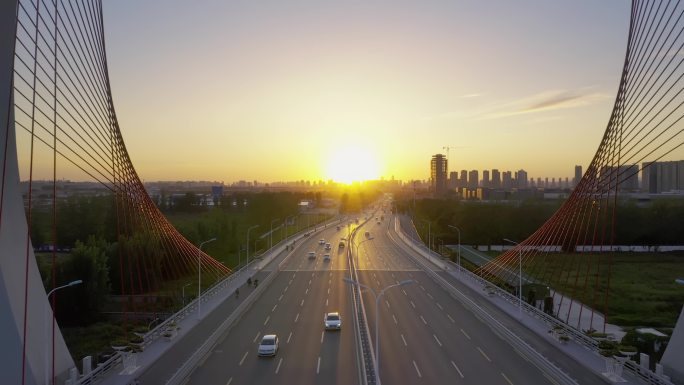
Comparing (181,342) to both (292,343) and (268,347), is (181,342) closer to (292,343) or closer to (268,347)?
(268,347)

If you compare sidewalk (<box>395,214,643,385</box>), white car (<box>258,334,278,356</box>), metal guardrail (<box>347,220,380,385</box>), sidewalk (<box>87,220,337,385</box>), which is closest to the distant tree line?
sidewalk (<box>395,214,643,385</box>)

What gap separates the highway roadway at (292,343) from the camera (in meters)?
15.0

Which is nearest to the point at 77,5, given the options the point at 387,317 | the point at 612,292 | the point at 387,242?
the point at 387,317

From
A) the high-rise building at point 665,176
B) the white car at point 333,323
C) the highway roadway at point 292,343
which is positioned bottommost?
the highway roadway at point 292,343

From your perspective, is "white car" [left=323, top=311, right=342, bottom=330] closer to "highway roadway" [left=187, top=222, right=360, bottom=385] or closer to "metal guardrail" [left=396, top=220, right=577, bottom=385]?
"highway roadway" [left=187, top=222, right=360, bottom=385]

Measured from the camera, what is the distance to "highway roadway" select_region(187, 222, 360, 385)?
49.1ft

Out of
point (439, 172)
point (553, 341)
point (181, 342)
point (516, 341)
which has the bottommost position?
point (181, 342)

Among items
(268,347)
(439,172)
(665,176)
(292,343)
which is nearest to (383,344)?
(292,343)

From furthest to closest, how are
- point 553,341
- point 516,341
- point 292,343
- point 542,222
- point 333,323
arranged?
point 542,222
point 333,323
point 292,343
point 516,341
point 553,341

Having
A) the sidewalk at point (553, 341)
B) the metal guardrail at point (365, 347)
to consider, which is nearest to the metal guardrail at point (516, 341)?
the sidewalk at point (553, 341)

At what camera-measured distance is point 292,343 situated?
1853 cm

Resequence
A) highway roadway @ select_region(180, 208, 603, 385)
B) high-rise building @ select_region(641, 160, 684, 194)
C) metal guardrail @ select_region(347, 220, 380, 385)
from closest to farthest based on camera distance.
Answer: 1. metal guardrail @ select_region(347, 220, 380, 385)
2. highway roadway @ select_region(180, 208, 603, 385)
3. high-rise building @ select_region(641, 160, 684, 194)

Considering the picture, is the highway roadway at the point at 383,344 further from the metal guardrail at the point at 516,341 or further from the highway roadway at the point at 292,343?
the metal guardrail at the point at 516,341

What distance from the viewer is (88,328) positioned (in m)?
25.6
